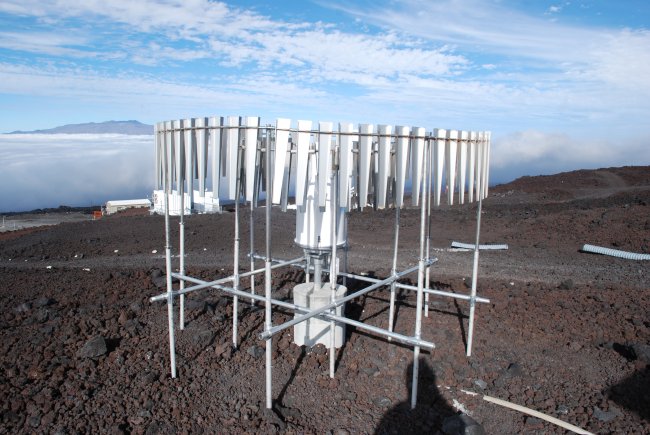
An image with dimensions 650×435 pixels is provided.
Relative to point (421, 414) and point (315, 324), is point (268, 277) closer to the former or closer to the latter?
point (315, 324)

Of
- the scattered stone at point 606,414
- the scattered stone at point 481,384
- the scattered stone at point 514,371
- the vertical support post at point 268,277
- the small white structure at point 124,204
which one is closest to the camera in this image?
the vertical support post at point 268,277

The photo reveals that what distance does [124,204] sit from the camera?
40031 mm

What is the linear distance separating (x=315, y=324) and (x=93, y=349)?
116 inches

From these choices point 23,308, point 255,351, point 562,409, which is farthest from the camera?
point 23,308

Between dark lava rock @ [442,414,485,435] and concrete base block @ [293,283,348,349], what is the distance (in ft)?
6.44

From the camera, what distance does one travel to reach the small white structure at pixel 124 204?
128 ft

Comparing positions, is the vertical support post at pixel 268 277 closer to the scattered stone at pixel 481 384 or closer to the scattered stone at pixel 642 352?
the scattered stone at pixel 481 384

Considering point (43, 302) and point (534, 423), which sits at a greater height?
point (43, 302)

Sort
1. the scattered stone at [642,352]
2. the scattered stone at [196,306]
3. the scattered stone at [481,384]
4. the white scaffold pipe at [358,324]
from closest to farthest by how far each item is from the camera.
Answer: the white scaffold pipe at [358,324]
the scattered stone at [481,384]
the scattered stone at [642,352]
the scattered stone at [196,306]

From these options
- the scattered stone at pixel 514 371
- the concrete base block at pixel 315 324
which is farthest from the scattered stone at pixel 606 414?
the concrete base block at pixel 315 324

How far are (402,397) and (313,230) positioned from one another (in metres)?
2.31

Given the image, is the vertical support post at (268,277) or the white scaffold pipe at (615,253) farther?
the white scaffold pipe at (615,253)

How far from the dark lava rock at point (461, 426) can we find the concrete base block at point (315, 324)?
1963 mm

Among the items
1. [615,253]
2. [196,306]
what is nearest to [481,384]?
[196,306]
